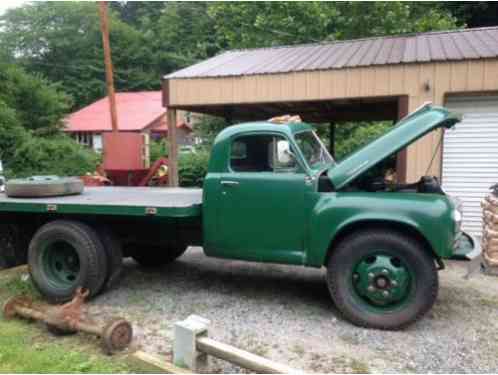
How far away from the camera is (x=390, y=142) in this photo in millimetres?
4070

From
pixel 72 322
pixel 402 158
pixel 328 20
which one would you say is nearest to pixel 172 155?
pixel 402 158

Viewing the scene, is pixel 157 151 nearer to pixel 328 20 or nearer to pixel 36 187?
pixel 328 20

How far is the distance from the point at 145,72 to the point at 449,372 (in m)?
38.0

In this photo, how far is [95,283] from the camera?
4680mm

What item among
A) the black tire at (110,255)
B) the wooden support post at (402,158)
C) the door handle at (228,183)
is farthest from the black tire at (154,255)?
the wooden support post at (402,158)

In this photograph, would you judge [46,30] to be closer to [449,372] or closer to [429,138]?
[429,138]

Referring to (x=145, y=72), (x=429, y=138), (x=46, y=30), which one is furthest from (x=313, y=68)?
(x=46, y=30)

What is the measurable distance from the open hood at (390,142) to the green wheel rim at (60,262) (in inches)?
123

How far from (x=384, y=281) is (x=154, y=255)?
3455mm

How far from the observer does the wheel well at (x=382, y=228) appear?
400 centimetres

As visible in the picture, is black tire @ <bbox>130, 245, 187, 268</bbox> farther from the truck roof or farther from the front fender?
the front fender

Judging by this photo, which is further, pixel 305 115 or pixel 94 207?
pixel 305 115

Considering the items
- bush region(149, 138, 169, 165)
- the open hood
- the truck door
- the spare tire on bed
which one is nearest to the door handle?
the truck door

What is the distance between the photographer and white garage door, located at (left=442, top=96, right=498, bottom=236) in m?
7.18
